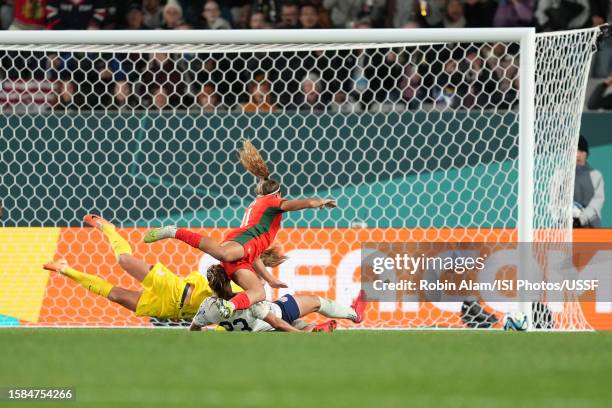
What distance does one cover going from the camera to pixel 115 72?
37.4 feet

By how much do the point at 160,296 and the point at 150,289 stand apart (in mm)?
90

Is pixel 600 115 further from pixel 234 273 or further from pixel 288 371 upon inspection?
pixel 288 371

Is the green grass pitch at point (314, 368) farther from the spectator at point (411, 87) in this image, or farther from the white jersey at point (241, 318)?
the spectator at point (411, 87)

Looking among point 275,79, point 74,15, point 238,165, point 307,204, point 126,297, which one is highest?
point 74,15

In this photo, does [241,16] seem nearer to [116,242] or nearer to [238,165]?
[238,165]

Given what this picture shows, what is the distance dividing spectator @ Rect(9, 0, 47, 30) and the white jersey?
6.15 m

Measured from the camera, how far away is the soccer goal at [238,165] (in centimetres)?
1035

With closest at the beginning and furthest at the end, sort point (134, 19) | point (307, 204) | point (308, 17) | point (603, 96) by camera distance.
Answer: point (307, 204), point (603, 96), point (308, 17), point (134, 19)

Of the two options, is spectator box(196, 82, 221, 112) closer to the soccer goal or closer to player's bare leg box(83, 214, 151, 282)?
the soccer goal

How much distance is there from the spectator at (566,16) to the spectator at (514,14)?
24 cm

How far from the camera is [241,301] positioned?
839cm

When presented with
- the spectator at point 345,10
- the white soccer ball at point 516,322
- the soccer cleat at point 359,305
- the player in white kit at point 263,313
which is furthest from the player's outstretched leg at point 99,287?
the spectator at point 345,10

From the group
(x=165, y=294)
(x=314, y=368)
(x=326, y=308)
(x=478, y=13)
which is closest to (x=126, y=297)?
(x=165, y=294)

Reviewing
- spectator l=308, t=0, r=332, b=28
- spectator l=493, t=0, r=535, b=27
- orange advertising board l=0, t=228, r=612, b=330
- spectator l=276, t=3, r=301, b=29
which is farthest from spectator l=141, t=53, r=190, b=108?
spectator l=493, t=0, r=535, b=27
